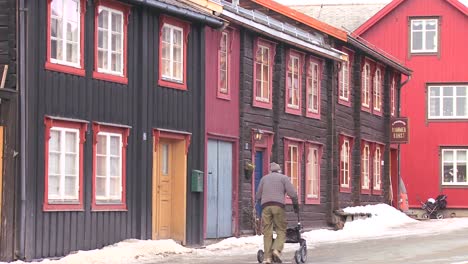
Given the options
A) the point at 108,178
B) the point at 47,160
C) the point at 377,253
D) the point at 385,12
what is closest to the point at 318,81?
the point at 377,253

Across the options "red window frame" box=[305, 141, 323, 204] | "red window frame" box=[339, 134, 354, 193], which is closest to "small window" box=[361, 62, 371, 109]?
"red window frame" box=[339, 134, 354, 193]

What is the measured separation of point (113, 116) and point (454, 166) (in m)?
27.2

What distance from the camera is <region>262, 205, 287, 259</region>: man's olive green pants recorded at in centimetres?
1783

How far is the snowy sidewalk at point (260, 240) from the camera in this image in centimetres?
1842

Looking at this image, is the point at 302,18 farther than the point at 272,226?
Yes

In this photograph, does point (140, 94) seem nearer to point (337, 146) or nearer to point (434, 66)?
point (337, 146)

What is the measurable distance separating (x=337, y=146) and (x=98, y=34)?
47.3 ft

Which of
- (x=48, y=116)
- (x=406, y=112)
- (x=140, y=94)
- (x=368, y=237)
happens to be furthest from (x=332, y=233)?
(x=406, y=112)

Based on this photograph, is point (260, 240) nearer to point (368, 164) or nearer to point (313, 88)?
point (313, 88)

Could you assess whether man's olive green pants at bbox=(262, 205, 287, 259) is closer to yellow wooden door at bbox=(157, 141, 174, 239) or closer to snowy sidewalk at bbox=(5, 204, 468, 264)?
snowy sidewalk at bbox=(5, 204, 468, 264)

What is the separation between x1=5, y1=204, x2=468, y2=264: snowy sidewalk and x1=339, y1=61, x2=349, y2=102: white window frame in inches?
142

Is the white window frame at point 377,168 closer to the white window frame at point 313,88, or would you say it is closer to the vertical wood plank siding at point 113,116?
the white window frame at point 313,88

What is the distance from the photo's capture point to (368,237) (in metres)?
28.1

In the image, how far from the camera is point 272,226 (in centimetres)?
1806
